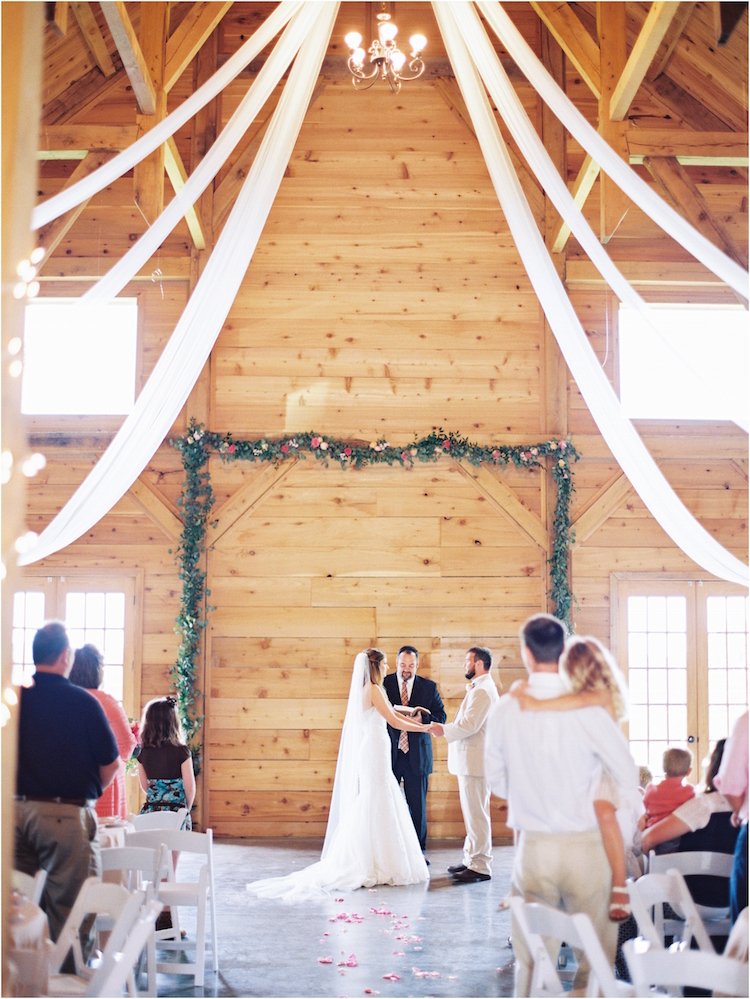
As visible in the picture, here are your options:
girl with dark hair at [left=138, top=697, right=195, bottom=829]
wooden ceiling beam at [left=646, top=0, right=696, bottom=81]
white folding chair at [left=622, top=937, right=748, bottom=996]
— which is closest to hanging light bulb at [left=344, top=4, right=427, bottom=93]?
wooden ceiling beam at [left=646, top=0, right=696, bottom=81]

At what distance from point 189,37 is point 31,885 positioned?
504 cm

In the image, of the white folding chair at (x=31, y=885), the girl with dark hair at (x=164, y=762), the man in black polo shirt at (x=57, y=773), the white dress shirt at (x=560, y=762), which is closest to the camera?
the white dress shirt at (x=560, y=762)

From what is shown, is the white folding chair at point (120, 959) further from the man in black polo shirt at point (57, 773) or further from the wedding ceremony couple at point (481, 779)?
the wedding ceremony couple at point (481, 779)

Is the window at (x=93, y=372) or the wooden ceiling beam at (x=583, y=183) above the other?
the wooden ceiling beam at (x=583, y=183)

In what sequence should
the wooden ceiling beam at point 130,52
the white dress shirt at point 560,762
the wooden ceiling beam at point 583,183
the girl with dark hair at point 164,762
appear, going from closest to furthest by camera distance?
the white dress shirt at point 560,762 < the girl with dark hair at point 164,762 < the wooden ceiling beam at point 130,52 < the wooden ceiling beam at point 583,183

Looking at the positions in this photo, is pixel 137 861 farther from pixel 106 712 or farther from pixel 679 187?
pixel 679 187

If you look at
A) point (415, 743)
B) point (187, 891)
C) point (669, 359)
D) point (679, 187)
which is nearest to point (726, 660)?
point (669, 359)

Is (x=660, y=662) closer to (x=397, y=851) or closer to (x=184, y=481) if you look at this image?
(x=397, y=851)

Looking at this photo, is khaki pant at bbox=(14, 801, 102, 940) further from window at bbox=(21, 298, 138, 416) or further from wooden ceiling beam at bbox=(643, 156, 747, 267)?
window at bbox=(21, 298, 138, 416)

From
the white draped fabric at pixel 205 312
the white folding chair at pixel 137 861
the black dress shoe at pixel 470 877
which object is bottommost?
the black dress shoe at pixel 470 877

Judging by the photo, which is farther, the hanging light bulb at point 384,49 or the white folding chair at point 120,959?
the hanging light bulb at point 384,49

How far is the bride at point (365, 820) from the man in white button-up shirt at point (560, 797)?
11.2ft

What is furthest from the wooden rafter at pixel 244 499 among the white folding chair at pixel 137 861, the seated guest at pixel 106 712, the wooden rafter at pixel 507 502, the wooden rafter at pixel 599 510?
the white folding chair at pixel 137 861

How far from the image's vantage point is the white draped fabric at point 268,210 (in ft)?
16.0
